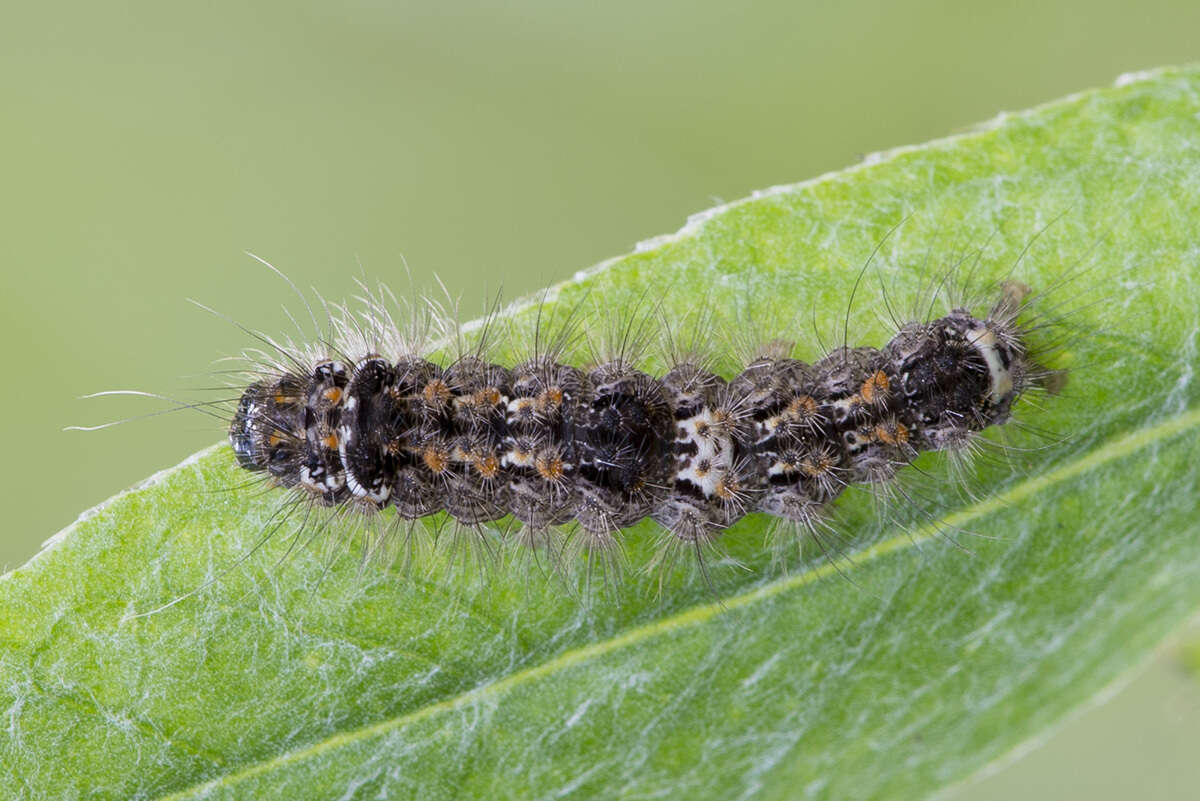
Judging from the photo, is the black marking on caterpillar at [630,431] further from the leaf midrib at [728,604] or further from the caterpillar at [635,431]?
the leaf midrib at [728,604]

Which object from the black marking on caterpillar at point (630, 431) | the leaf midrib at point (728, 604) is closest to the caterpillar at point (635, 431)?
the black marking on caterpillar at point (630, 431)

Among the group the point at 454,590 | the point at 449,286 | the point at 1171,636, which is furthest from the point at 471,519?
the point at 1171,636

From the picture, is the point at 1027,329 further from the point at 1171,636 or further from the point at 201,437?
the point at 201,437

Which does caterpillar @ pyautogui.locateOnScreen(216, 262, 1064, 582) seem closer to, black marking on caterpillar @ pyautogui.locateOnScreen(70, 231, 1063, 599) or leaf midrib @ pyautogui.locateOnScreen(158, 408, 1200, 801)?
black marking on caterpillar @ pyautogui.locateOnScreen(70, 231, 1063, 599)

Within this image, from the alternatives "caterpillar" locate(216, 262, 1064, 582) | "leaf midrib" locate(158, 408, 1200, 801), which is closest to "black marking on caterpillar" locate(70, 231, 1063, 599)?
"caterpillar" locate(216, 262, 1064, 582)

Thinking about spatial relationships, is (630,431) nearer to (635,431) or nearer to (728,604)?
(635,431)

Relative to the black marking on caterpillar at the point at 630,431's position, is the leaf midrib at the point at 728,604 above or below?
below

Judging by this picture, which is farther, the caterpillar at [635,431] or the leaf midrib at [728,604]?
the caterpillar at [635,431]
